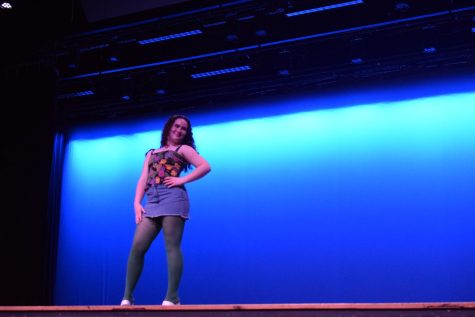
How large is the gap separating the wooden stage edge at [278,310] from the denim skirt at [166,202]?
99 cm

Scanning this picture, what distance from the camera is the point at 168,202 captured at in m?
4.12

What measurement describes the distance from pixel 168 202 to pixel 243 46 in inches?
130

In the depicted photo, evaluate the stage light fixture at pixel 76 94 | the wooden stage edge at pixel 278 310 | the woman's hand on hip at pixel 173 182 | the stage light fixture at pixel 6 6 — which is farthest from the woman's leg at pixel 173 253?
the stage light fixture at pixel 76 94

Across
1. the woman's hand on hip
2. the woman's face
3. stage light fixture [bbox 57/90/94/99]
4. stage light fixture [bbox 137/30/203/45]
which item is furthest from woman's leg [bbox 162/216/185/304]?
stage light fixture [bbox 57/90/94/99]

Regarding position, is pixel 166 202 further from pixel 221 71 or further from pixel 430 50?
pixel 430 50

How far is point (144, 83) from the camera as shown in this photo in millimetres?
7805

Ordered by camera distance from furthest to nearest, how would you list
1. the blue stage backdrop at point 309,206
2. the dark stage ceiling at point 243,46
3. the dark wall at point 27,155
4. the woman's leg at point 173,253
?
the dark wall at point 27,155 → the blue stage backdrop at point 309,206 → the dark stage ceiling at point 243,46 → the woman's leg at point 173,253

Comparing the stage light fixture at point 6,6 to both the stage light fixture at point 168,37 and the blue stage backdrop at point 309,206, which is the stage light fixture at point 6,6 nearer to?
the stage light fixture at point 168,37

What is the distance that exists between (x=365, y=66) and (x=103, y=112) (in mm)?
3226

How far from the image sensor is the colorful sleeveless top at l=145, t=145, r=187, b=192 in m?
4.23

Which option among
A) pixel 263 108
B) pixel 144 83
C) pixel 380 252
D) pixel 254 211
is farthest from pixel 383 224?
pixel 144 83

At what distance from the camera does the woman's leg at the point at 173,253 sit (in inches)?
156

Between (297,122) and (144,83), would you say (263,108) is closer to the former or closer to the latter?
(297,122)

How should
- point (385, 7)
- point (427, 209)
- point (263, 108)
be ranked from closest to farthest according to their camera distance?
1. point (385, 7)
2. point (427, 209)
3. point (263, 108)
